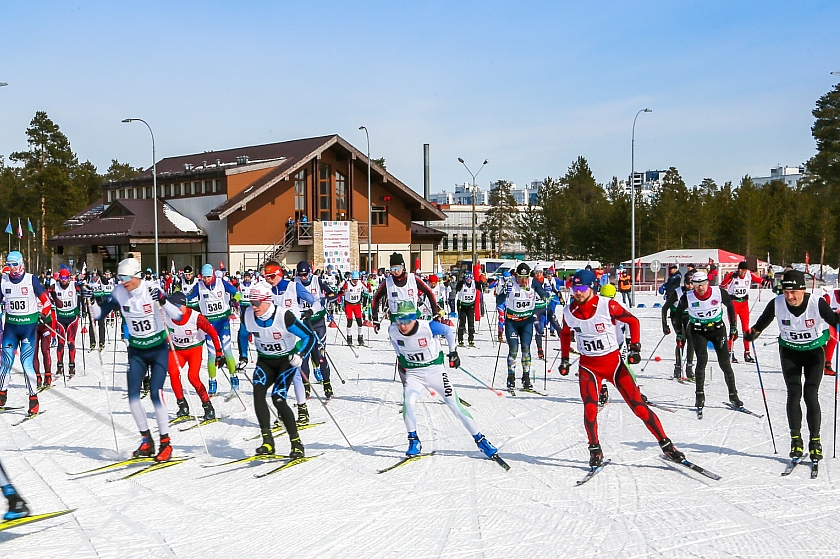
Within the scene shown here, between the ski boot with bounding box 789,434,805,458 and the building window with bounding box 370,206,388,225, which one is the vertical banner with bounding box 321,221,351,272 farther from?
the ski boot with bounding box 789,434,805,458

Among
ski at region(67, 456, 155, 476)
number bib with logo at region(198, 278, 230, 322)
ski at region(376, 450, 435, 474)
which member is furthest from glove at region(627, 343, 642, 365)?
number bib with logo at region(198, 278, 230, 322)

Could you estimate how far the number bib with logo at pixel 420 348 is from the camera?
8164 millimetres

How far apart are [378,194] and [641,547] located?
4763 cm

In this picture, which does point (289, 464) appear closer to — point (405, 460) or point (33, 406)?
point (405, 460)

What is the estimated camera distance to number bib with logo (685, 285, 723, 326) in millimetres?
10648

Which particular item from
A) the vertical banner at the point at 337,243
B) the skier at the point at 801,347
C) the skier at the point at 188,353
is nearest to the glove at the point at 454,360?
the skier at the point at 188,353

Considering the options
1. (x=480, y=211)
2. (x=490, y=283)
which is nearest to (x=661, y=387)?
(x=490, y=283)

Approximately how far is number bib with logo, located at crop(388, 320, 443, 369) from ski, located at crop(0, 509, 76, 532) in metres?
3.46

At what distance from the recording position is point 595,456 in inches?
302

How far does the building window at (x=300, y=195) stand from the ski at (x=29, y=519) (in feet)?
141

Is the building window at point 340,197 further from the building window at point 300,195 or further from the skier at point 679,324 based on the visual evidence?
the skier at point 679,324

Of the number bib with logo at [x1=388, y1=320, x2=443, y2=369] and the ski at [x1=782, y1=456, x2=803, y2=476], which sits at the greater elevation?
the number bib with logo at [x1=388, y1=320, x2=443, y2=369]

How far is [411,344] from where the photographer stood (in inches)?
323

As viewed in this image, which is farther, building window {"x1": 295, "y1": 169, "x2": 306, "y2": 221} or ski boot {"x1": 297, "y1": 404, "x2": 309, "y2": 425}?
building window {"x1": 295, "y1": 169, "x2": 306, "y2": 221}
